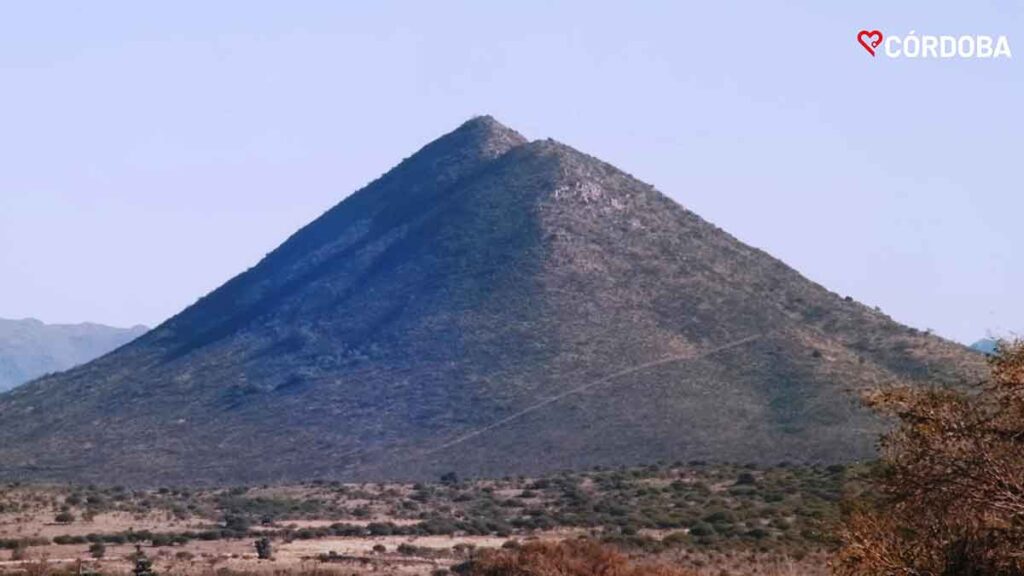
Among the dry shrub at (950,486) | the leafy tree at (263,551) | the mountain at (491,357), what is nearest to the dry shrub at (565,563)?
the dry shrub at (950,486)

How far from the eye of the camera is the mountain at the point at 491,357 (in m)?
92.9

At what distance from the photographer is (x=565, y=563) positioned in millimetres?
31422

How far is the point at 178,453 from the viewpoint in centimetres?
10219

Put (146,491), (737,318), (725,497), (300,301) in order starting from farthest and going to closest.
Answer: (300,301) < (737,318) < (146,491) < (725,497)

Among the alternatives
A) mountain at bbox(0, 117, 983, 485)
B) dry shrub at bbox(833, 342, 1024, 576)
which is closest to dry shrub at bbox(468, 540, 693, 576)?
dry shrub at bbox(833, 342, 1024, 576)

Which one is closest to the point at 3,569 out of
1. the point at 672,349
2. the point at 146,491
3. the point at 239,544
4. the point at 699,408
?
the point at 239,544

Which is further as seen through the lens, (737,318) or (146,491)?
(737,318)


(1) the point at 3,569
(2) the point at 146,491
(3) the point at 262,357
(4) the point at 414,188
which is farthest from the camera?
(4) the point at 414,188

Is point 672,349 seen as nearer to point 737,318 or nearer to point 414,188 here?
point 737,318

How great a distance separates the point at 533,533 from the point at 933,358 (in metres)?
49.0

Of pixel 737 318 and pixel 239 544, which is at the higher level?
pixel 737 318

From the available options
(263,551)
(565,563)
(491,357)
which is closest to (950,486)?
(565,563)

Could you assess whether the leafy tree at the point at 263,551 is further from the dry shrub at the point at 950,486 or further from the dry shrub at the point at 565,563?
the dry shrub at the point at 950,486

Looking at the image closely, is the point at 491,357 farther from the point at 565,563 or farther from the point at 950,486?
the point at 950,486
